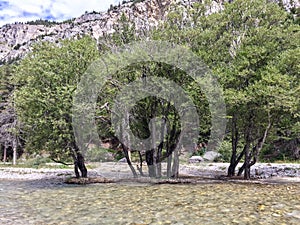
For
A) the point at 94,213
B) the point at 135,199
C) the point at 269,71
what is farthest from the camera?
the point at 269,71

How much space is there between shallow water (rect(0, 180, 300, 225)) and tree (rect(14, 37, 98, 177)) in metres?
3.11

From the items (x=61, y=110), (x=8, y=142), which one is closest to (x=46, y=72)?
(x=61, y=110)

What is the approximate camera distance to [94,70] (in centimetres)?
1667

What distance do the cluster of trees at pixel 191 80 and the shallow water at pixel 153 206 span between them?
4039mm

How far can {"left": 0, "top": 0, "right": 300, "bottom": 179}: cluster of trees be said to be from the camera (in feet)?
51.9

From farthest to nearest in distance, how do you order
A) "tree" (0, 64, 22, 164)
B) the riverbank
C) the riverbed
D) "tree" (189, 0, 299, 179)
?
"tree" (0, 64, 22, 164), the riverbank, "tree" (189, 0, 299, 179), the riverbed

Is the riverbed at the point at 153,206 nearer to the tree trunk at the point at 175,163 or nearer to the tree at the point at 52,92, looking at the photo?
the tree at the point at 52,92

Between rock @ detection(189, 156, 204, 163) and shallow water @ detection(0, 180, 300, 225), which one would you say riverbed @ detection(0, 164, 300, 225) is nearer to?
shallow water @ detection(0, 180, 300, 225)

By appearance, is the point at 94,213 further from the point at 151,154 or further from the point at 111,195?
the point at 151,154

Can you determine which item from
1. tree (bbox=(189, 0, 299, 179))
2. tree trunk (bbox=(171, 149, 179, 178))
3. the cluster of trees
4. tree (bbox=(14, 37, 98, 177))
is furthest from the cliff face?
tree trunk (bbox=(171, 149, 179, 178))

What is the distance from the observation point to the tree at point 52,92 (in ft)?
52.1

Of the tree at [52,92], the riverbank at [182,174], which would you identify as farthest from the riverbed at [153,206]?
the riverbank at [182,174]

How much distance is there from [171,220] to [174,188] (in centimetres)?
600

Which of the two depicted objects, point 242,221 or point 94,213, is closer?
point 242,221
